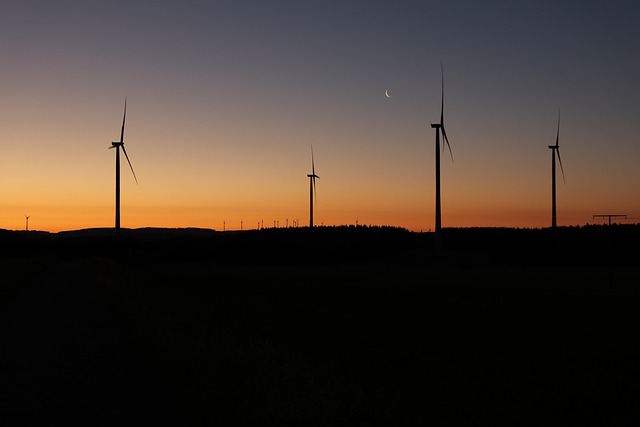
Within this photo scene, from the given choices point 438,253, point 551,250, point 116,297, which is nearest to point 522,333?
point 116,297

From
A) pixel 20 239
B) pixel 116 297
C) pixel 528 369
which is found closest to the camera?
pixel 528 369

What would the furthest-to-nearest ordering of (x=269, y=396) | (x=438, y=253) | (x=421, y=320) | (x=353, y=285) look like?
1. (x=438, y=253)
2. (x=353, y=285)
3. (x=421, y=320)
4. (x=269, y=396)

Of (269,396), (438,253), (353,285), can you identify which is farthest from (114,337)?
(438,253)

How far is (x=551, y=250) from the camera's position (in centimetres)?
8462

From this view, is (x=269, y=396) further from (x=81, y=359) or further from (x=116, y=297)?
(x=116, y=297)

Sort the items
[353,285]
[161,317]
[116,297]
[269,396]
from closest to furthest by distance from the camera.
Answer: [269,396], [161,317], [116,297], [353,285]

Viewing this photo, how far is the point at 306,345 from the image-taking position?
64.2 feet

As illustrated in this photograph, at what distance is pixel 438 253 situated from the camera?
3140 inches

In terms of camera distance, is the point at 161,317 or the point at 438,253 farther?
the point at 438,253

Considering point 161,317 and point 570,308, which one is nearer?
point 161,317

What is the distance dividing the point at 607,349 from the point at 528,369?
4227 mm

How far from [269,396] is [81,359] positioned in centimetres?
599

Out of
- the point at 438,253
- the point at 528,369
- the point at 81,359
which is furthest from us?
the point at 438,253

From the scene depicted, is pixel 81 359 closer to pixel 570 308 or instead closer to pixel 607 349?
pixel 607 349
